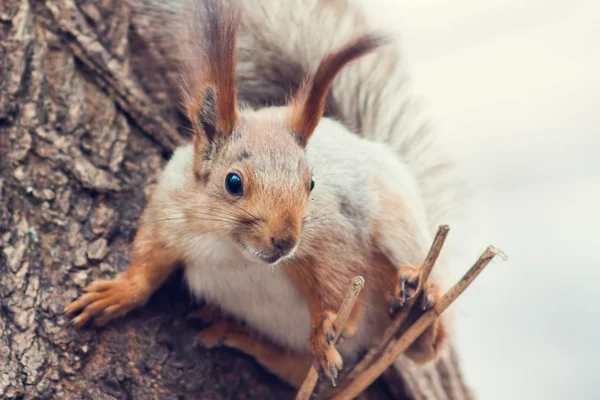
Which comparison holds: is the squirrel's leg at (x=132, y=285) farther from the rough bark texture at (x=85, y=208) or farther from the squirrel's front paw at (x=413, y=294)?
the squirrel's front paw at (x=413, y=294)

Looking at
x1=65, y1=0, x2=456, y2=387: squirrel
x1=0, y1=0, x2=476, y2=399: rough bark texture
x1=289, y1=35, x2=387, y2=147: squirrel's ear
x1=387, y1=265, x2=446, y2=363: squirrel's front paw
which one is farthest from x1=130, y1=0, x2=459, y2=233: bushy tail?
x1=387, y1=265, x2=446, y2=363: squirrel's front paw

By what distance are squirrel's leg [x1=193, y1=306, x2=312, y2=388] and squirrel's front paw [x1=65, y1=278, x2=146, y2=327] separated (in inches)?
A: 5.9

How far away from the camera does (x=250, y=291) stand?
1.37 m

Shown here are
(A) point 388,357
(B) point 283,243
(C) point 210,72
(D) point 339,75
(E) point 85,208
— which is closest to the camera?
(B) point 283,243

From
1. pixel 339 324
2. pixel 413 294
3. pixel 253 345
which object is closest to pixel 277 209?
pixel 339 324

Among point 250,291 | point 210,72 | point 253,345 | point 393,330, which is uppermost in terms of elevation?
point 210,72

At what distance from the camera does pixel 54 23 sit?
5.16ft

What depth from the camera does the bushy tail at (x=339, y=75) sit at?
1.72 metres

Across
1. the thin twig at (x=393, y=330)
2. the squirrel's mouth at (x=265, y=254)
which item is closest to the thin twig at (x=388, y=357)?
the thin twig at (x=393, y=330)

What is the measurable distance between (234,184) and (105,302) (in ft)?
1.24

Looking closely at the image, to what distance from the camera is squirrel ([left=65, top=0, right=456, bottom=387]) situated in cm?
114

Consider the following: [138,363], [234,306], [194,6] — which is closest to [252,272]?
[234,306]

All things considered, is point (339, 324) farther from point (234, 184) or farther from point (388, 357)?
point (234, 184)

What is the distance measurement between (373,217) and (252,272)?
0.98 feet
